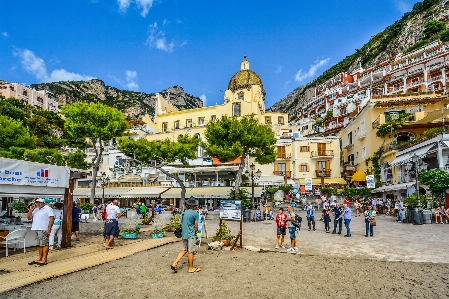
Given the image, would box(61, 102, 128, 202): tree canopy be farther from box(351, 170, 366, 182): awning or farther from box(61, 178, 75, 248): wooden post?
box(351, 170, 366, 182): awning

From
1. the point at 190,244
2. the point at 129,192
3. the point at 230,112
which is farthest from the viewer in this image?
the point at 230,112

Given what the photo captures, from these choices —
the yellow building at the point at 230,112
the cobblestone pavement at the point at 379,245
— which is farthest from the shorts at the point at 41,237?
the yellow building at the point at 230,112

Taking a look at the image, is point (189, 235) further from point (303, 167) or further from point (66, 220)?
point (303, 167)

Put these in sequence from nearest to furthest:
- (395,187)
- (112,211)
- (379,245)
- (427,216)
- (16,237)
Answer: (16,237) < (112,211) < (379,245) < (427,216) < (395,187)

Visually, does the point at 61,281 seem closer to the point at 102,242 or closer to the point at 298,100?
the point at 102,242

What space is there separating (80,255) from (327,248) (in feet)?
25.6

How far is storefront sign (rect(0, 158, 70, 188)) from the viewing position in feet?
27.2

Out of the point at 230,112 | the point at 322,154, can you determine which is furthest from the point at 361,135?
the point at 230,112

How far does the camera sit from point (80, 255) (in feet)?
Answer: 29.9

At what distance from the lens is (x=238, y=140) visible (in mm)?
28141

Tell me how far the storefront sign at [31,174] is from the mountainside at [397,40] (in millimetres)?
87902

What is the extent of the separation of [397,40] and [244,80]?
62.9m

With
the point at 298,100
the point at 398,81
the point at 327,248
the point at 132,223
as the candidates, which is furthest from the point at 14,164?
the point at 298,100

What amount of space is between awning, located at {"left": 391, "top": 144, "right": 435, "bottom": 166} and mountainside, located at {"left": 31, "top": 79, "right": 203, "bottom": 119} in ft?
280
